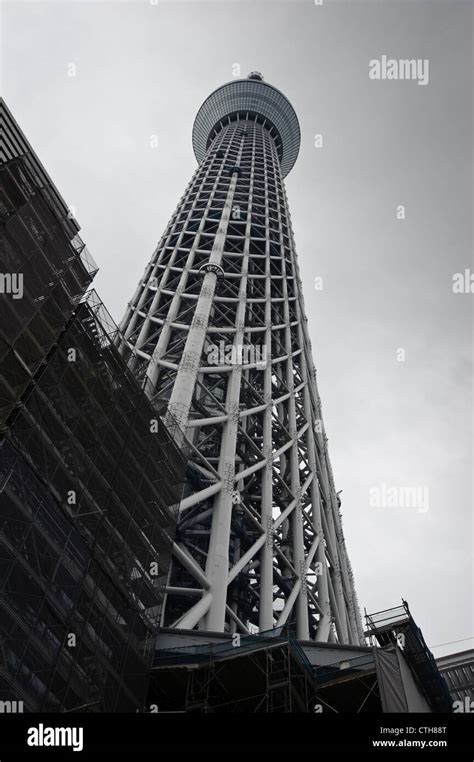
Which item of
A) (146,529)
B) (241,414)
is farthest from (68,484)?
(241,414)

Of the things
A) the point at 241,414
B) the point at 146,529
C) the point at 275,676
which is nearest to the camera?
the point at 275,676

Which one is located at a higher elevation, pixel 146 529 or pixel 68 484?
pixel 68 484

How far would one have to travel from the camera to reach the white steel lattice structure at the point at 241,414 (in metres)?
31.7

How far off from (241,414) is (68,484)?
16109 mm

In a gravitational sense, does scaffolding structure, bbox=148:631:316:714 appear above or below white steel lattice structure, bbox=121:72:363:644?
below

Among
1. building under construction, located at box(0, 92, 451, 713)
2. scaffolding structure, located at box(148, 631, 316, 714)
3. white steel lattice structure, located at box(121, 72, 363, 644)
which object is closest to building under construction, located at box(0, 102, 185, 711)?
building under construction, located at box(0, 92, 451, 713)

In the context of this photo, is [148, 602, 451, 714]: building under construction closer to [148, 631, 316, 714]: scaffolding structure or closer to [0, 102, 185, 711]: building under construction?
[148, 631, 316, 714]: scaffolding structure

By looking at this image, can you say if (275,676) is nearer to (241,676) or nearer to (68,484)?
(241,676)

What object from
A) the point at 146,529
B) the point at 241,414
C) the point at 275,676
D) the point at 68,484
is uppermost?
the point at 241,414

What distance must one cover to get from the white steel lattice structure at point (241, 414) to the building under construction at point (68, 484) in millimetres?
2753

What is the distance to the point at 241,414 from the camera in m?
38.9

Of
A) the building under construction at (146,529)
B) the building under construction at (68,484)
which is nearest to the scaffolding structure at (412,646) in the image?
the building under construction at (146,529)

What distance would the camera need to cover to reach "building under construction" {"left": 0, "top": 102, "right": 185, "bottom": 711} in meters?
20.1

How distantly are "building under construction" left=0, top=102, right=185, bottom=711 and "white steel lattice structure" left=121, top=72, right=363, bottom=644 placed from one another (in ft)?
9.03
